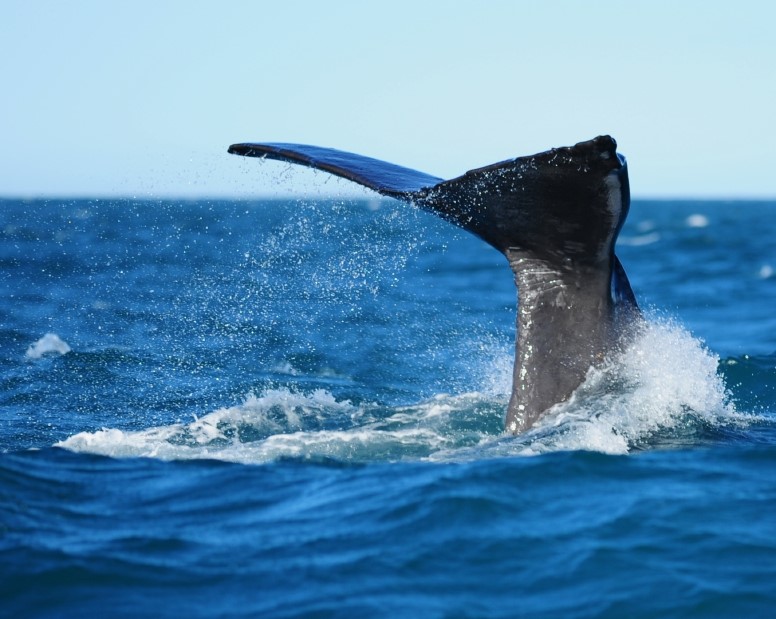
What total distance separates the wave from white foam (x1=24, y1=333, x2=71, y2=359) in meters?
4.05

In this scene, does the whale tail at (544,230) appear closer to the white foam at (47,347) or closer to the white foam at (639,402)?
the white foam at (639,402)

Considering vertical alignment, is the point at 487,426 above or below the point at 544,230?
below

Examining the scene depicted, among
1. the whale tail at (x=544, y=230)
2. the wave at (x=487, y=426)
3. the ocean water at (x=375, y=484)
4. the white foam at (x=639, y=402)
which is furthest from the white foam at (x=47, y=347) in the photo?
the white foam at (x=639, y=402)

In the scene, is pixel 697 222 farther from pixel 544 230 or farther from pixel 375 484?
pixel 375 484

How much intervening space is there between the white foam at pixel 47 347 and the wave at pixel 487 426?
405 cm

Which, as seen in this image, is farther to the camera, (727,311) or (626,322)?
(727,311)

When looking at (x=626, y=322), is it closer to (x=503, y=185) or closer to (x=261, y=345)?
(x=503, y=185)

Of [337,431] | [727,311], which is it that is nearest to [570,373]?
[337,431]

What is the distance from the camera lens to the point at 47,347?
38.9 ft

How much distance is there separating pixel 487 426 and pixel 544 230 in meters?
1.78

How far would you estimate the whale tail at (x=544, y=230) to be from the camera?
5.49 m

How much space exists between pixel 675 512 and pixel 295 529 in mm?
1806

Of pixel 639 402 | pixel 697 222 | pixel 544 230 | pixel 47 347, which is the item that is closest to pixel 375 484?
pixel 544 230

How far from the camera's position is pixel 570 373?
245 inches
